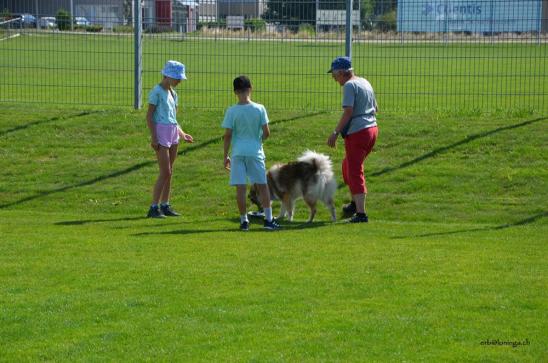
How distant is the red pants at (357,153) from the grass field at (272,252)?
2.02 feet

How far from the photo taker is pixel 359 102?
39.7ft

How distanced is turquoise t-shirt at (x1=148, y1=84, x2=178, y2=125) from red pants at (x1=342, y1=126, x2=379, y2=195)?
2.22 m

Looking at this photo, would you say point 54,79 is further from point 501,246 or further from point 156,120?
point 501,246

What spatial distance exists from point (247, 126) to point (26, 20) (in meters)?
9.04

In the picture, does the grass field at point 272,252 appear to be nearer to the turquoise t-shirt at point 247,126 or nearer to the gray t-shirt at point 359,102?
the turquoise t-shirt at point 247,126

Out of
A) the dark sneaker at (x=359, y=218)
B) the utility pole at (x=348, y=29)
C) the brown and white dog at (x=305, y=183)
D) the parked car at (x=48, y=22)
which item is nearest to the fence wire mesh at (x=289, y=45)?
the parked car at (x=48, y=22)

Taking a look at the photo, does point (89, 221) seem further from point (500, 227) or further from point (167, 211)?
point (500, 227)

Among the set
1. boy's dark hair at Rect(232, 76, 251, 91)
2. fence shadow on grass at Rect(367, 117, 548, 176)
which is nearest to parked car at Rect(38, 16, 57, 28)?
fence shadow on grass at Rect(367, 117, 548, 176)

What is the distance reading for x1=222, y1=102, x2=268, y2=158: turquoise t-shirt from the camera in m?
11.5

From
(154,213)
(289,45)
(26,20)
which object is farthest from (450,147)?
(26,20)

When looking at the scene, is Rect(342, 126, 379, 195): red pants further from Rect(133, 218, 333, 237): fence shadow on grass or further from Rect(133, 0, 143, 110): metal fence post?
Rect(133, 0, 143, 110): metal fence post

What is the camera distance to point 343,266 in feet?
30.8

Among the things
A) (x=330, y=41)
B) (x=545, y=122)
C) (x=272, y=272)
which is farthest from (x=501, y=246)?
(x=330, y=41)

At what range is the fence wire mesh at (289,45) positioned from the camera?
57.8ft
